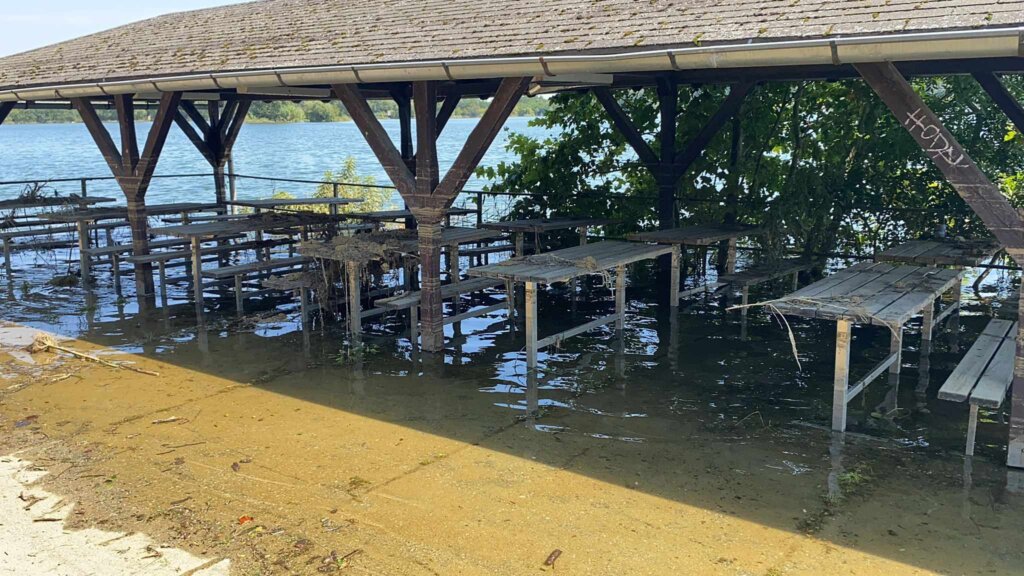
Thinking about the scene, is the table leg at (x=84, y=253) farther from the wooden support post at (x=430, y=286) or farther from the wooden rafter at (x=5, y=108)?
the wooden support post at (x=430, y=286)

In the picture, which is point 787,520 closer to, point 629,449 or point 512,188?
point 629,449

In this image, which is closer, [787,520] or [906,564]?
[906,564]

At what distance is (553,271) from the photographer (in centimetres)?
730

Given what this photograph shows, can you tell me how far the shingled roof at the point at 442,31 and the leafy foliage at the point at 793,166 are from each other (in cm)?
442

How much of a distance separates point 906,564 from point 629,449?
187 cm

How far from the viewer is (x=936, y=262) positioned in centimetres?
761

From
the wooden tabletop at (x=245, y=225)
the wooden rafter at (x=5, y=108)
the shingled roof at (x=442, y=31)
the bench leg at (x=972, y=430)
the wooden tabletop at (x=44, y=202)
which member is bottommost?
the bench leg at (x=972, y=430)

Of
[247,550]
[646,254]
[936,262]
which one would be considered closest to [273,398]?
[247,550]

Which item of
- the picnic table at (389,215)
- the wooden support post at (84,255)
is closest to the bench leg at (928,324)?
the picnic table at (389,215)

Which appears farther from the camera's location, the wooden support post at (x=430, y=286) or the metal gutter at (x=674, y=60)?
the wooden support post at (x=430, y=286)

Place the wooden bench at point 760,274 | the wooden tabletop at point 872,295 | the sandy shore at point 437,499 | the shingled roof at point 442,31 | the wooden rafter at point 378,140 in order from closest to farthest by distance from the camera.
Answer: the sandy shore at point 437,499
the shingled roof at point 442,31
the wooden tabletop at point 872,295
the wooden rafter at point 378,140
the wooden bench at point 760,274

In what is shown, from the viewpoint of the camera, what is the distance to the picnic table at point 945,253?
25.0 ft

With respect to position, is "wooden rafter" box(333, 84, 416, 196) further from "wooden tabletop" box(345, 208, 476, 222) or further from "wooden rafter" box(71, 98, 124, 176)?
"wooden rafter" box(71, 98, 124, 176)

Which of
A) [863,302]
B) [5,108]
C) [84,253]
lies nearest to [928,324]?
[863,302]
